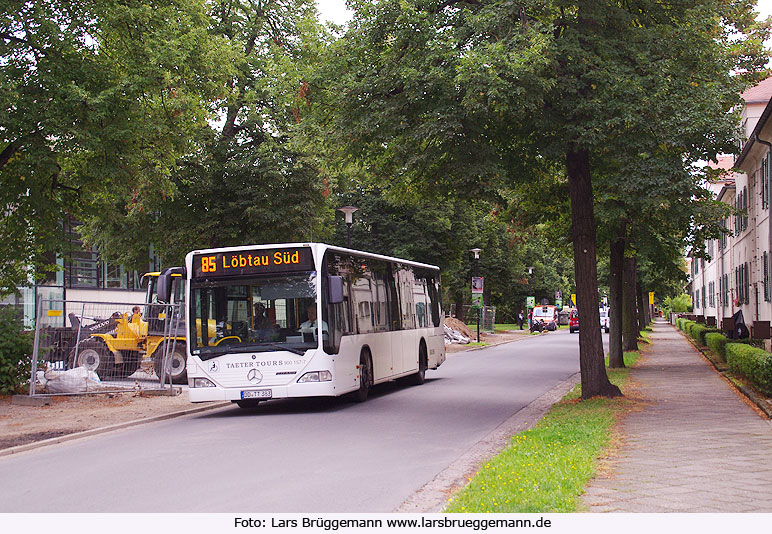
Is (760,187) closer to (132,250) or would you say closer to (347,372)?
(347,372)

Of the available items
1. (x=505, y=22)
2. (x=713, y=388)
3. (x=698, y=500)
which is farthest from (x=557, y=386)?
(x=698, y=500)

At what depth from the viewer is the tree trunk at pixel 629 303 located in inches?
1255

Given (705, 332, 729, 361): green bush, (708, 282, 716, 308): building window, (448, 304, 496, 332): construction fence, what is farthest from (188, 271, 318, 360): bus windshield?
(448, 304, 496, 332): construction fence

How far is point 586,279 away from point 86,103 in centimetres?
1032

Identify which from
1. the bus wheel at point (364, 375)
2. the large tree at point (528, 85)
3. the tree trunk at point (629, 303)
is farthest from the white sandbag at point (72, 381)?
the tree trunk at point (629, 303)

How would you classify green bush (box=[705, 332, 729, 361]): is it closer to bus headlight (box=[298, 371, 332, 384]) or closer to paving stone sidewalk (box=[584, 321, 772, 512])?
paving stone sidewalk (box=[584, 321, 772, 512])

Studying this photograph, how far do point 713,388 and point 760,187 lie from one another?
14.8 metres

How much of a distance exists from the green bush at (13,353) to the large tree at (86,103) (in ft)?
5.85

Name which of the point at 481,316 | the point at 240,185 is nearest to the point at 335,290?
the point at 240,185

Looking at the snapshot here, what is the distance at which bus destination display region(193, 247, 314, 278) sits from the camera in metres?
15.1

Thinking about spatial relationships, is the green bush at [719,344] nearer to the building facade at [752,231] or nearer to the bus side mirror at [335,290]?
the building facade at [752,231]

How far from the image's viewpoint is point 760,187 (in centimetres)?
3028

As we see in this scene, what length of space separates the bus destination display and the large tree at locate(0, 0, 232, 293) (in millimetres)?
3868

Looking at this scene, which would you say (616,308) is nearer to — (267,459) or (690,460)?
(690,460)
